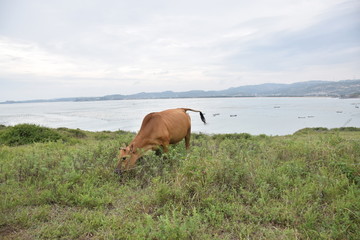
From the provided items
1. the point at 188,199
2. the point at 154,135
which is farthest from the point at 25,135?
the point at 188,199

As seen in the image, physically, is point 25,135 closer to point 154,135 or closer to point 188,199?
point 154,135

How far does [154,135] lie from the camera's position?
6.90 meters

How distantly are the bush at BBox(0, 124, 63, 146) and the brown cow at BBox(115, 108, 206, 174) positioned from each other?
7.76 meters

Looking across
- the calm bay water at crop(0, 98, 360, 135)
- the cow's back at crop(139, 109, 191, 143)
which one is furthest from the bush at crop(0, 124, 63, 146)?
the calm bay water at crop(0, 98, 360, 135)

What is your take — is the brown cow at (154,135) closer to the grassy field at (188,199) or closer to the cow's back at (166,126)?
the cow's back at (166,126)

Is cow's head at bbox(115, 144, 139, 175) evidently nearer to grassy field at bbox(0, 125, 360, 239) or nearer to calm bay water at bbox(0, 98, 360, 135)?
grassy field at bbox(0, 125, 360, 239)

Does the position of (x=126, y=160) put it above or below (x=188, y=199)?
above

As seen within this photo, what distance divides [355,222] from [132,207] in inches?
131

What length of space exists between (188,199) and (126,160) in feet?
7.05

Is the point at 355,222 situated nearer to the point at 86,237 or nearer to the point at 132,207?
the point at 132,207

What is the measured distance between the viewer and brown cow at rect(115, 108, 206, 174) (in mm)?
6054

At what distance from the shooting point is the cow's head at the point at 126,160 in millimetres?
5922

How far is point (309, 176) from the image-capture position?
5.24 m

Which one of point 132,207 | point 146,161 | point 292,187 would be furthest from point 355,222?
point 146,161
